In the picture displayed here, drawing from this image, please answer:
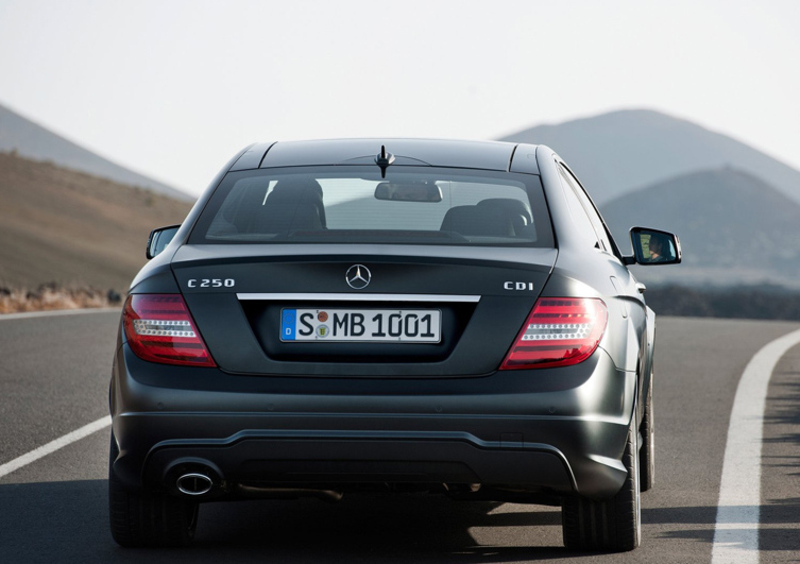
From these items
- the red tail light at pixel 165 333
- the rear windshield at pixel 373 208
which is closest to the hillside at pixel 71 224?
the rear windshield at pixel 373 208

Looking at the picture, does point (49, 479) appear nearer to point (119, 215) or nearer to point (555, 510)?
point (555, 510)

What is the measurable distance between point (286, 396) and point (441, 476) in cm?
62

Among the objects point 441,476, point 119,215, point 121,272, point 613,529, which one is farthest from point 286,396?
point 119,215

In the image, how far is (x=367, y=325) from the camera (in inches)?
185

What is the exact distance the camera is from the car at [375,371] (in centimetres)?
462

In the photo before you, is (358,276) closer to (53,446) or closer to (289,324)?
(289,324)

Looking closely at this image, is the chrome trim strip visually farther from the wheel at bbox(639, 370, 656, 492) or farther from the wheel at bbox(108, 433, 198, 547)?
the wheel at bbox(639, 370, 656, 492)

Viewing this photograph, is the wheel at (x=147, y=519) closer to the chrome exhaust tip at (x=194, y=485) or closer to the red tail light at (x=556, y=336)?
the chrome exhaust tip at (x=194, y=485)

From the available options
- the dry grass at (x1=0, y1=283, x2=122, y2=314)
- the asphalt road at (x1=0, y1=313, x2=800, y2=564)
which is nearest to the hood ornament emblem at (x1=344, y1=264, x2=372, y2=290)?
the asphalt road at (x1=0, y1=313, x2=800, y2=564)

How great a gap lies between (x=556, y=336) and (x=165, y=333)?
143 centimetres

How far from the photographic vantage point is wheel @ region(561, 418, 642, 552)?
5.12 meters

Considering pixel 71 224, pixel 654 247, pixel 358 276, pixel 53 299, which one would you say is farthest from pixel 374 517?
pixel 71 224

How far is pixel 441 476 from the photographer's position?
4.65 metres

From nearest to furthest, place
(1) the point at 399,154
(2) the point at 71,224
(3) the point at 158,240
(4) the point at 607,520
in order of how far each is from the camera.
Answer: (4) the point at 607,520, (1) the point at 399,154, (3) the point at 158,240, (2) the point at 71,224
